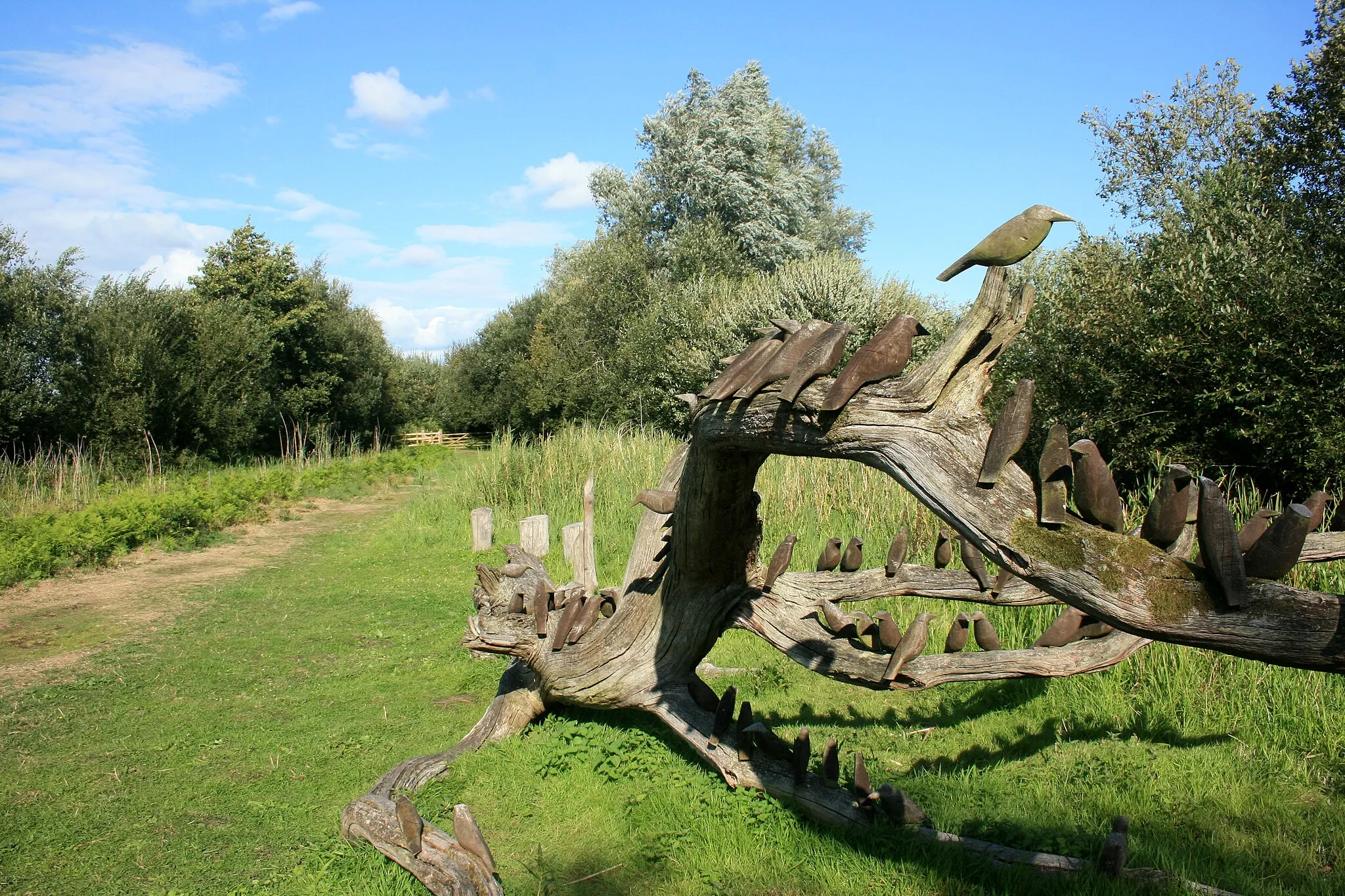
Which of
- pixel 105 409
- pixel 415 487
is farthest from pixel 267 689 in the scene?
pixel 105 409

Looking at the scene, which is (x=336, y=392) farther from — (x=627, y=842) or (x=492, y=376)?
(x=627, y=842)

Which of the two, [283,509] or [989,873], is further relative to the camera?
[283,509]

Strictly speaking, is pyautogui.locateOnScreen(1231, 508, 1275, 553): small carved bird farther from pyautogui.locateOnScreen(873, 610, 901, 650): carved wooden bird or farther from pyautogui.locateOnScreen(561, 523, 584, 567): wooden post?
pyautogui.locateOnScreen(561, 523, 584, 567): wooden post

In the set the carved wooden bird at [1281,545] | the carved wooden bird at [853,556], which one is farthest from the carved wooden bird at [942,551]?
the carved wooden bird at [1281,545]

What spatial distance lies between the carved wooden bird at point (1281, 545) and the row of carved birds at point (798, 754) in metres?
1.86

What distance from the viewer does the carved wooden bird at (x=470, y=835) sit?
119 inches

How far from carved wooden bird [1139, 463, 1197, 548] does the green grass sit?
38.2 ft

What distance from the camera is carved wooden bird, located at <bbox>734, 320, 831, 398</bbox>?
2342mm

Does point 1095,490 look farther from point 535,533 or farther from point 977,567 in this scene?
point 535,533

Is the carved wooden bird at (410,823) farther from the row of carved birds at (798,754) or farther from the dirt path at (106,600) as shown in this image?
the dirt path at (106,600)

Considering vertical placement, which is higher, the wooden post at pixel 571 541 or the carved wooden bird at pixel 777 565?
the carved wooden bird at pixel 777 565

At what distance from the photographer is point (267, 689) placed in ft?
20.5

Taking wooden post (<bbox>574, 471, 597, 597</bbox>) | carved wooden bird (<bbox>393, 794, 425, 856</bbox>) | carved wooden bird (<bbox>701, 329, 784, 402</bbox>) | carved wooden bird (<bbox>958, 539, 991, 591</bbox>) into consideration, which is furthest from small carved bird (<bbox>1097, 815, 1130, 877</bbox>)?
wooden post (<bbox>574, 471, 597, 597</bbox>)

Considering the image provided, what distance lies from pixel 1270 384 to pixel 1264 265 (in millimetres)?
1394
